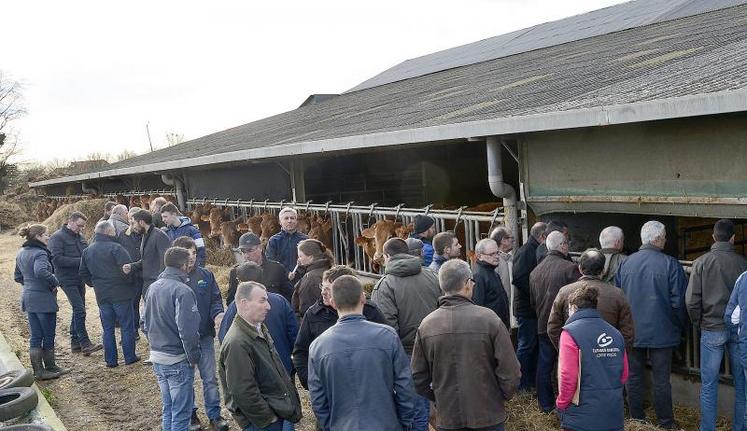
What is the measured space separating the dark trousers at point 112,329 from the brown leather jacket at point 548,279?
4.81m

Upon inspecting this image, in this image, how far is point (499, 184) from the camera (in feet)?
21.6

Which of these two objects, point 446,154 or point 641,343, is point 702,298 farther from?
point 446,154

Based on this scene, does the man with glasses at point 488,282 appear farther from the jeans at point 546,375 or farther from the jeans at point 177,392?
the jeans at point 177,392

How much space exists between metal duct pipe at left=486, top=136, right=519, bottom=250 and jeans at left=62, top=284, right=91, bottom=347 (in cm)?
546

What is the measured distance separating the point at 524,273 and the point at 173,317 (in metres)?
3.03

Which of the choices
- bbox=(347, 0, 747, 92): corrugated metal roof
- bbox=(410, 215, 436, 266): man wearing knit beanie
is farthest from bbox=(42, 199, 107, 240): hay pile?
bbox=(410, 215, 436, 266): man wearing knit beanie

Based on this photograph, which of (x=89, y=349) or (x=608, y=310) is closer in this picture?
(x=608, y=310)

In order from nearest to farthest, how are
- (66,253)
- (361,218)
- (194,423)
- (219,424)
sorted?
(219,424) → (194,423) → (66,253) → (361,218)

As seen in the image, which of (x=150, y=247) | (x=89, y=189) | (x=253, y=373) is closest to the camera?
(x=253, y=373)

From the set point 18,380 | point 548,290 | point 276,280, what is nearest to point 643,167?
point 548,290

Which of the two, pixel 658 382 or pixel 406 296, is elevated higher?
pixel 406 296

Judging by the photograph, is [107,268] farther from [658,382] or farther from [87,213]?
[87,213]

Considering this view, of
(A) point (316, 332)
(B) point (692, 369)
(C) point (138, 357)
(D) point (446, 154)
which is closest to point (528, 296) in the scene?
(B) point (692, 369)

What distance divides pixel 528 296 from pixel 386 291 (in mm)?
1804
